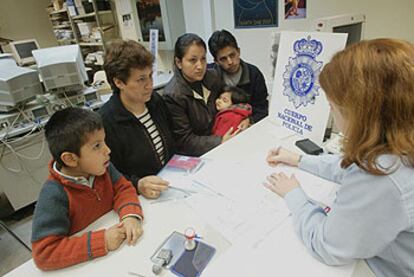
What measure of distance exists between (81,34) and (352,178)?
Result: 17.1ft

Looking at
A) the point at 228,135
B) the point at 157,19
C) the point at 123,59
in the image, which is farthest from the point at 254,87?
the point at 157,19

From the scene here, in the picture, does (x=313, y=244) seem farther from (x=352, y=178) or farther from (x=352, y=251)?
(x=352, y=178)

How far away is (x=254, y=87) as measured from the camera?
1.89m

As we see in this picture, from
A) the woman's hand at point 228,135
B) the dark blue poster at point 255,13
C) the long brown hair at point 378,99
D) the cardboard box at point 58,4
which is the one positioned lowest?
the woman's hand at point 228,135

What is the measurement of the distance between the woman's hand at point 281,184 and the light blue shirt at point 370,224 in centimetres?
16

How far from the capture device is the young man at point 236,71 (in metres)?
1.75

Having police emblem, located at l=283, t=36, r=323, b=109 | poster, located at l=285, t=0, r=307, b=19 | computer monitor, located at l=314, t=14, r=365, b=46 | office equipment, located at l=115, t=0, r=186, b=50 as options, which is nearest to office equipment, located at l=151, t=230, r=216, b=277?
police emblem, located at l=283, t=36, r=323, b=109

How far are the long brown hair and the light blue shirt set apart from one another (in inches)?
1.1

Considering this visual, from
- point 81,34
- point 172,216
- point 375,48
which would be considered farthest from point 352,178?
point 81,34

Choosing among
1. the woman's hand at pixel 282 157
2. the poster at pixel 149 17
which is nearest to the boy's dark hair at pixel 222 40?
the woman's hand at pixel 282 157

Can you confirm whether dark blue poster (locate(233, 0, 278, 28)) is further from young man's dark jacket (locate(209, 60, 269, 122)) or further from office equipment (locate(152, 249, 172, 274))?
office equipment (locate(152, 249, 172, 274))

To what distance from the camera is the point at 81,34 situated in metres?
4.74

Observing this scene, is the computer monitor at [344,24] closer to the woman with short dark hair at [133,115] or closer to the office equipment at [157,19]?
the woman with short dark hair at [133,115]

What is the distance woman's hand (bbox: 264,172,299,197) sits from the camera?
912mm
